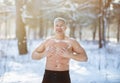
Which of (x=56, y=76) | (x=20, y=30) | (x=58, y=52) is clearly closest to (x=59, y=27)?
(x=58, y=52)

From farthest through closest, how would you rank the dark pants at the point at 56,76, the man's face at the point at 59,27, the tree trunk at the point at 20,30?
1. the tree trunk at the point at 20,30
2. the dark pants at the point at 56,76
3. the man's face at the point at 59,27

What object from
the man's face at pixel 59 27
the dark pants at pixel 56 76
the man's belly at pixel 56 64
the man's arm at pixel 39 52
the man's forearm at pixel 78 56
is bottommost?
the dark pants at pixel 56 76

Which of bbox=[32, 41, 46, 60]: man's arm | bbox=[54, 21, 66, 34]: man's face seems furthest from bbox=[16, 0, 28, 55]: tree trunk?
bbox=[54, 21, 66, 34]: man's face

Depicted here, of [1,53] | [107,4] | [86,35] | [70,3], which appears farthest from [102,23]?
[86,35]

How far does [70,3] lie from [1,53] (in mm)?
10470

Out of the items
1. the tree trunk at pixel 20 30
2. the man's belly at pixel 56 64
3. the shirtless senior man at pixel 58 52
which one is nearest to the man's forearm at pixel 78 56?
the shirtless senior man at pixel 58 52

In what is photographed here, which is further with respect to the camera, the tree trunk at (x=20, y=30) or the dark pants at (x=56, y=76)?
the tree trunk at (x=20, y=30)

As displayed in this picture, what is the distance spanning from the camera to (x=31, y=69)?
11531 millimetres

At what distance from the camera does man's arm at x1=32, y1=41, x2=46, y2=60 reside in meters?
4.13

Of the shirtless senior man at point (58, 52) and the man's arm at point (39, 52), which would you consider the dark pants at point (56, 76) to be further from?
the man's arm at point (39, 52)

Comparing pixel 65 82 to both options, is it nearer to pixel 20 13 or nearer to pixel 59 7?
pixel 20 13

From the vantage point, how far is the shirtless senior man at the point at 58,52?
13.4ft

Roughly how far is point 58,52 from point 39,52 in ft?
0.77

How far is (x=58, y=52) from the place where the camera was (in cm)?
414
